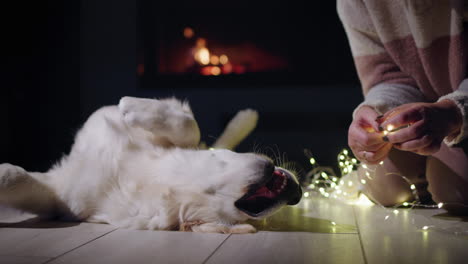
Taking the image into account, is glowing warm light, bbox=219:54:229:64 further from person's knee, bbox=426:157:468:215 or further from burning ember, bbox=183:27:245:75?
person's knee, bbox=426:157:468:215

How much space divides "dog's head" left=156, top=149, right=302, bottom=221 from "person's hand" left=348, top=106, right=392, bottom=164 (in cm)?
19

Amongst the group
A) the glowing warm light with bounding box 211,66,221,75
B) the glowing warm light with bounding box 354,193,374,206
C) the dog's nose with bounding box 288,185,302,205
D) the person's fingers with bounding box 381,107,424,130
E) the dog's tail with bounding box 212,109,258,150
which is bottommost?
the glowing warm light with bounding box 354,193,374,206

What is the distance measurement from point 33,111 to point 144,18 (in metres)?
0.83

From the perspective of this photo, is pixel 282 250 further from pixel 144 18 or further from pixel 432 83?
pixel 144 18

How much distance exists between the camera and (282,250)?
706 mm

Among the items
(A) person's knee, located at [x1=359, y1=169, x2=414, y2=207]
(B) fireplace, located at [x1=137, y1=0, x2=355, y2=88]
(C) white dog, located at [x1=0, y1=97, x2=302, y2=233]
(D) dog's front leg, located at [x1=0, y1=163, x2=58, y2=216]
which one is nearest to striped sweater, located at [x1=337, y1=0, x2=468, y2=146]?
(A) person's knee, located at [x1=359, y1=169, x2=414, y2=207]

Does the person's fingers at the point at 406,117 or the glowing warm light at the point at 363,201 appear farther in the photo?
the glowing warm light at the point at 363,201

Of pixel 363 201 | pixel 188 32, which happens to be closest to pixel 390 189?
pixel 363 201

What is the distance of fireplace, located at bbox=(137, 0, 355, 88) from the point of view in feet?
7.89

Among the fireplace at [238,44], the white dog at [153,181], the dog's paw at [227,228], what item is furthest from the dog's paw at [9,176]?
the fireplace at [238,44]

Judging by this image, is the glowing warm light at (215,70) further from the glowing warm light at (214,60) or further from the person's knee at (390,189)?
the person's knee at (390,189)

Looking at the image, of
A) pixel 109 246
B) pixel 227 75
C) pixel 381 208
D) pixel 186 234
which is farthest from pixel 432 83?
pixel 227 75

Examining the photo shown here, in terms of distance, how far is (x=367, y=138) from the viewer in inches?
35.8

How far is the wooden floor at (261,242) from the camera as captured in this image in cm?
66
